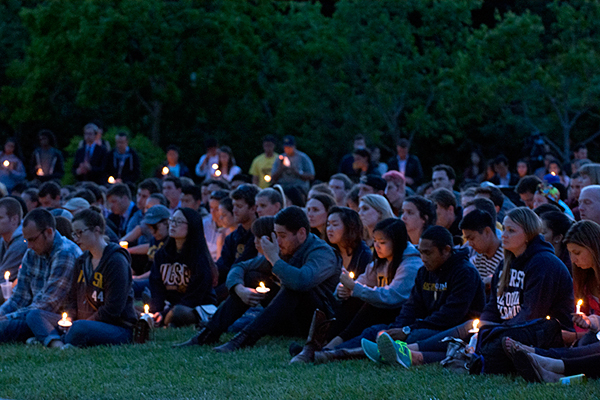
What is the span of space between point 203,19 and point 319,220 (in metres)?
17.9

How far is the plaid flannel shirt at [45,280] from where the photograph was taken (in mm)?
8891

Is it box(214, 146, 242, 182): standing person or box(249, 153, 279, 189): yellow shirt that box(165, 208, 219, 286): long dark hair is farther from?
box(249, 153, 279, 189): yellow shirt

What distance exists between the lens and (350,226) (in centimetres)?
889

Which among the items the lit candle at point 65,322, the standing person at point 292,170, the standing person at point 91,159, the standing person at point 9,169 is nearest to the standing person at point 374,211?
the lit candle at point 65,322

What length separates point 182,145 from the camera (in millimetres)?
31719

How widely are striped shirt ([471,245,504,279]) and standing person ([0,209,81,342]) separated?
4.11 meters

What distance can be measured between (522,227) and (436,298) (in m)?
1.06

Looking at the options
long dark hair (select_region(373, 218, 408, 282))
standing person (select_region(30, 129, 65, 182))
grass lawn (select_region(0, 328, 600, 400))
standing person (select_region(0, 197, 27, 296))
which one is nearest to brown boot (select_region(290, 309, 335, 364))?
grass lawn (select_region(0, 328, 600, 400))

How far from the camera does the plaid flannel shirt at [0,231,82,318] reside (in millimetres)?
8891

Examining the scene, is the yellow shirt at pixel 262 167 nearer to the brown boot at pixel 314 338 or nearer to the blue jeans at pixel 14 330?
the blue jeans at pixel 14 330

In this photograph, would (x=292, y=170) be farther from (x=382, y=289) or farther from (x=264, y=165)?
(x=382, y=289)

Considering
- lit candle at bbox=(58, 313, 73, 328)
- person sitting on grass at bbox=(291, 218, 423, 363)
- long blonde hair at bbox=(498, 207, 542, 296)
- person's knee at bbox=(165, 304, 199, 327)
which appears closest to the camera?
long blonde hair at bbox=(498, 207, 542, 296)

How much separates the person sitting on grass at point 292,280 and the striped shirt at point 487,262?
1.45m

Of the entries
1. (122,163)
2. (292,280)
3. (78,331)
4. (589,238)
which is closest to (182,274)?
(78,331)
